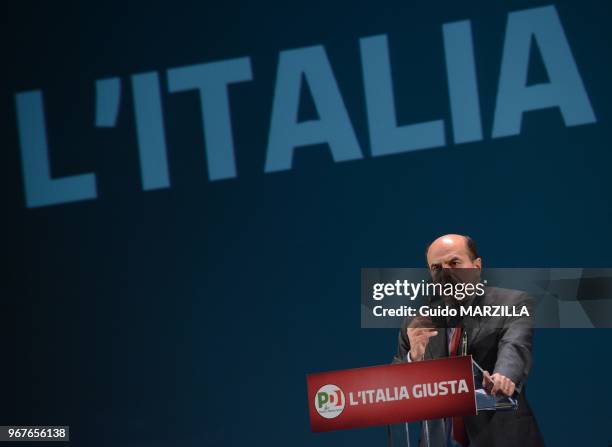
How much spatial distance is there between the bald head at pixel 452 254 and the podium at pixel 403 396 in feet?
1.17

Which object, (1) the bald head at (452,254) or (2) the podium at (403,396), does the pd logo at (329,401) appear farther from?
(1) the bald head at (452,254)

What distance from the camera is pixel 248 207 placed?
5211mm

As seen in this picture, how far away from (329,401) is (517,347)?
526 millimetres

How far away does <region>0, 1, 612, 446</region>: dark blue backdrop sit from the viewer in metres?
4.90

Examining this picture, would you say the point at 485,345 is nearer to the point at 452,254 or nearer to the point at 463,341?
the point at 463,341

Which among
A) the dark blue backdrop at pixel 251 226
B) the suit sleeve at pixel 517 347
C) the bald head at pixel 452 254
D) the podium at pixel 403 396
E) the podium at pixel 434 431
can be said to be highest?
the dark blue backdrop at pixel 251 226

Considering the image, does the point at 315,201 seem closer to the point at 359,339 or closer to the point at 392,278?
the point at 359,339

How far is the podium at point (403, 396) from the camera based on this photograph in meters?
2.23

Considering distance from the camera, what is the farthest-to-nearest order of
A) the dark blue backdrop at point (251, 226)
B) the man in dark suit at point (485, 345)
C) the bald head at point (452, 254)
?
the dark blue backdrop at point (251, 226), the bald head at point (452, 254), the man in dark suit at point (485, 345)

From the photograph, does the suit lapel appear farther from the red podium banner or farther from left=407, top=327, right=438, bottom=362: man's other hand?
the red podium banner

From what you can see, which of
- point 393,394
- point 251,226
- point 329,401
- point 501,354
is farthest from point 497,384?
point 251,226

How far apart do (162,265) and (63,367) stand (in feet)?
2.81

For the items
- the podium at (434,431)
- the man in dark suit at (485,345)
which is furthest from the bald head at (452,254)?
the podium at (434,431)

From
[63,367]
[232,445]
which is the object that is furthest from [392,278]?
[63,367]
